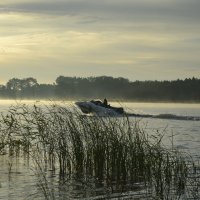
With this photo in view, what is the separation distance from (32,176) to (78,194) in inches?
127

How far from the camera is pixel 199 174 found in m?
14.9

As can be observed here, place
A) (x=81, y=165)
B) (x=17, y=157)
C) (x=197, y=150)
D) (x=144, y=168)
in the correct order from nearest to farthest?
(x=144, y=168) < (x=81, y=165) < (x=17, y=157) < (x=197, y=150)

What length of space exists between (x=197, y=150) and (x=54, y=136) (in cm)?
991

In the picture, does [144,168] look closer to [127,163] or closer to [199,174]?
[127,163]

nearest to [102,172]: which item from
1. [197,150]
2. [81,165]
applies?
[81,165]

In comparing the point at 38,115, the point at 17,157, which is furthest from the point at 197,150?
the point at 38,115

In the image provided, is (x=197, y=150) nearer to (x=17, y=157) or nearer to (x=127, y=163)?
(x=17, y=157)

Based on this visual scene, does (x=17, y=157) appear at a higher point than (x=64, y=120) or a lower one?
lower

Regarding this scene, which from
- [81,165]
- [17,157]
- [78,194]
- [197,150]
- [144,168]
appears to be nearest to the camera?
[78,194]

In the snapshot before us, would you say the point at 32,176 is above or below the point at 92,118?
below

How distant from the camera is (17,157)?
20.4 meters

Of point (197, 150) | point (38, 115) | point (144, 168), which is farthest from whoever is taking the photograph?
point (197, 150)

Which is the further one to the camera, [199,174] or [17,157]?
[17,157]

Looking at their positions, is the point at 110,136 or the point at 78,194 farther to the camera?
the point at 110,136
